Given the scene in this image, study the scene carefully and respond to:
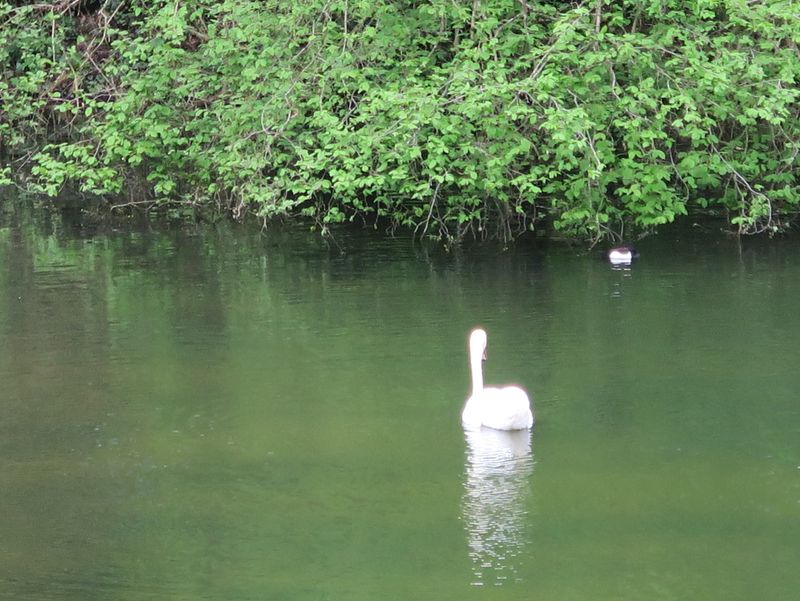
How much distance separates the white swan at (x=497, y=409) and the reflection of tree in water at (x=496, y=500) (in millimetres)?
70

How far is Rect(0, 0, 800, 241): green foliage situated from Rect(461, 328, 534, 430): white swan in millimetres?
5011

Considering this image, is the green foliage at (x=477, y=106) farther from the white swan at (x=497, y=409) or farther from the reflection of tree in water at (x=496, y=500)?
the reflection of tree in water at (x=496, y=500)

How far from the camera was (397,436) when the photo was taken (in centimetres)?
942

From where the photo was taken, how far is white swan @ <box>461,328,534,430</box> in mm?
9297

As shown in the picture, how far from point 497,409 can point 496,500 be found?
4.00 feet

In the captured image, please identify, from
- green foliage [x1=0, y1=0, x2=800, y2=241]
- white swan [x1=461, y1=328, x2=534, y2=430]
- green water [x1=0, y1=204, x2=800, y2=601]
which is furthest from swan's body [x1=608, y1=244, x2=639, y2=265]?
white swan [x1=461, y1=328, x2=534, y2=430]

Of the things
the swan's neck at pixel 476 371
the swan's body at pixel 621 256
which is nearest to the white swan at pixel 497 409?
the swan's neck at pixel 476 371

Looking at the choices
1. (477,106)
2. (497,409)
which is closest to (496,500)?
(497,409)

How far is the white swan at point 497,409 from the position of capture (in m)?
9.30

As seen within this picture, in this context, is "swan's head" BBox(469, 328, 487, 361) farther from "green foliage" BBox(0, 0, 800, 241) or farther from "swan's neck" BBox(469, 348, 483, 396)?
"green foliage" BBox(0, 0, 800, 241)

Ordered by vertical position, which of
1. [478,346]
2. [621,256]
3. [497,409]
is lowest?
[497,409]

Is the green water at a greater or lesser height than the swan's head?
lesser

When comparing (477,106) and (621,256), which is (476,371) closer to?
(477,106)

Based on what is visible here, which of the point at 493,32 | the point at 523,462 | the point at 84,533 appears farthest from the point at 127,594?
the point at 493,32
